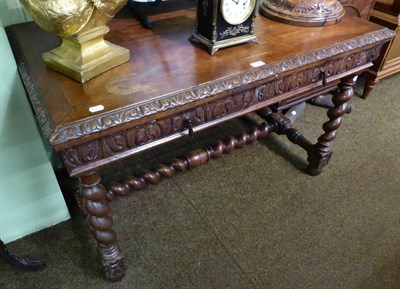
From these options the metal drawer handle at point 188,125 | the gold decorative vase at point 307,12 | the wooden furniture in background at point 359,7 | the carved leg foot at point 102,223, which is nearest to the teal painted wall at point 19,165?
the carved leg foot at point 102,223

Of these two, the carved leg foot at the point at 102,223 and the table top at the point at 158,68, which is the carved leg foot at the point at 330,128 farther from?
the carved leg foot at the point at 102,223

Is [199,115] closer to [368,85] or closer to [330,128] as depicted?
[330,128]

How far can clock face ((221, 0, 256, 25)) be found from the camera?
0.84 meters

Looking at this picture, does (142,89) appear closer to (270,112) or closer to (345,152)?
(270,112)

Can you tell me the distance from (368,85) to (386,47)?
23 centimetres

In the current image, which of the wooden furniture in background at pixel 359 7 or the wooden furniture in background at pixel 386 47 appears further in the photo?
the wooden furniture in background at pixel 386 47

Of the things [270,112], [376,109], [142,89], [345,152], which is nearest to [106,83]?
[142,89]

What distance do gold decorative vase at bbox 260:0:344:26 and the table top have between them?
0.02 metres

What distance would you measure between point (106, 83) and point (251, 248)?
2.47 ft

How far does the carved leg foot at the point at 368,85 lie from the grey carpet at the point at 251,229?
465 millimetres

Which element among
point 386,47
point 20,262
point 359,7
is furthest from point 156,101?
point 386,47

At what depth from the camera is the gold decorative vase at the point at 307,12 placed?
102 centimetres

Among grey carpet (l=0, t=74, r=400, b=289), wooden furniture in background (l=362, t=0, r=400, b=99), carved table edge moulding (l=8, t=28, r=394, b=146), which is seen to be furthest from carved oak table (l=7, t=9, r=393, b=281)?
wooden furniture in background (l=362, t=0, r=400, b=99)

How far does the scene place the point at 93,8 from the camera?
708 mm
